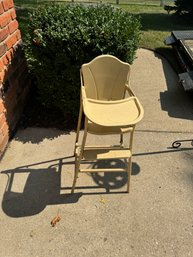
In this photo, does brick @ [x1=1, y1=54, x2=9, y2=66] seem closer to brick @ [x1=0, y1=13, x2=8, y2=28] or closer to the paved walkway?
brick @ [x1=0, y1=13, x2=8, y2=28]

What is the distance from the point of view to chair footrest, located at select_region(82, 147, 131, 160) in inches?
120

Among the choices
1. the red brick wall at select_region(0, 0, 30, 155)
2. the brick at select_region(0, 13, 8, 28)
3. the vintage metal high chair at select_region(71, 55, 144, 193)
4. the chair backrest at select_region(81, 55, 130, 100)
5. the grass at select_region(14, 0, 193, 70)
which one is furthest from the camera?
the grass at select_region(14, 0, 193, 70)

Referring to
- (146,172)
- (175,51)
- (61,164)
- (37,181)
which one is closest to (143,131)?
(146,172)

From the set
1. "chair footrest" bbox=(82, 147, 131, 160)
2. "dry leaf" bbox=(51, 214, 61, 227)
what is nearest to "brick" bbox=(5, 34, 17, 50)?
"chair footrest" bbox=(82, 147, 131, 160)

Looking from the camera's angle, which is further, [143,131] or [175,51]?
[175,51]

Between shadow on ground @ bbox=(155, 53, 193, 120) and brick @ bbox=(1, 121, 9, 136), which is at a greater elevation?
brick @ bbox=(1, 121, 9, 136)

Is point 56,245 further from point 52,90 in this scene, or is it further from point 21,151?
point 52,90

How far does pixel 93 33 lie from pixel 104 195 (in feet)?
6.58

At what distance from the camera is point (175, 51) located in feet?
22.9

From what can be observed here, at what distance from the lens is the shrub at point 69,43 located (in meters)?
3.63

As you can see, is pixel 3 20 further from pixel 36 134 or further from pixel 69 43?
pixel 36 134

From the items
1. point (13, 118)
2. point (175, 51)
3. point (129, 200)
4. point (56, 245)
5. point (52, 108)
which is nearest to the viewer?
point (56, 245)

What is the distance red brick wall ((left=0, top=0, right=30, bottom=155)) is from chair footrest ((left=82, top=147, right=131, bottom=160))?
1.23m

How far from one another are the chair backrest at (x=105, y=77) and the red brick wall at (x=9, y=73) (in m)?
1.16
